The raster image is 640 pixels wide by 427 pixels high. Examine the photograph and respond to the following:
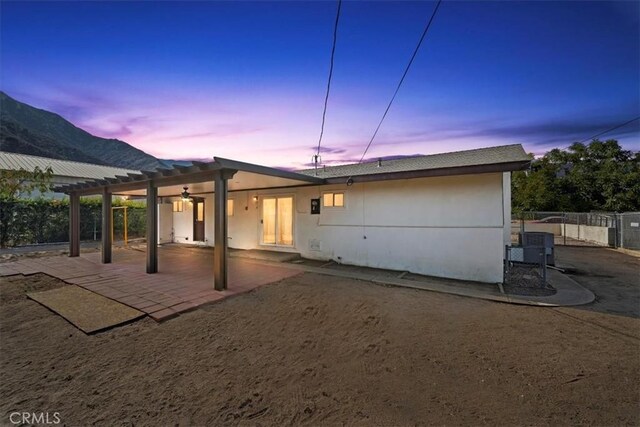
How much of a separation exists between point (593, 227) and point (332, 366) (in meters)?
18.7

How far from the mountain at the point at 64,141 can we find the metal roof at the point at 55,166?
32137 mm

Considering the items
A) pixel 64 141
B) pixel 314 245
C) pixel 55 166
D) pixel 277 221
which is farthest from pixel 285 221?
pixel 64 141

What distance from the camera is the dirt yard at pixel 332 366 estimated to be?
2.22m

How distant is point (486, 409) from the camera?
2.25 m

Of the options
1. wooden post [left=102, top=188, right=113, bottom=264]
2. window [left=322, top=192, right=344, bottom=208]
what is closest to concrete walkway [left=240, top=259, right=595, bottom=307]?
window [left=322, top=192, right=344, bottom=208]

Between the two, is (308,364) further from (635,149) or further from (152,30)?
(635,149)

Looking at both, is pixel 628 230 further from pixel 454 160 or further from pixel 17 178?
pixel 17 178

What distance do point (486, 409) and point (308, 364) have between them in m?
1.69

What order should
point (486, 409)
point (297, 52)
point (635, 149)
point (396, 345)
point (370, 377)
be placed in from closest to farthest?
point (486, 409) < point (370, 377) < point (396, 345) < point (297, 52) < point (635, 149)

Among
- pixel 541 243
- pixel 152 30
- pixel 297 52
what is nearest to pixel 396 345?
pixel 541 243

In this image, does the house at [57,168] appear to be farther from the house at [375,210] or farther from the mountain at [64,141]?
the mountain at [64,141]

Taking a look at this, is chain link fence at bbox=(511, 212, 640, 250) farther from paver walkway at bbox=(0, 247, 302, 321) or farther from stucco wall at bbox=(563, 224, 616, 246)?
paver walkway at bbox=(0, 247, 302, 321)

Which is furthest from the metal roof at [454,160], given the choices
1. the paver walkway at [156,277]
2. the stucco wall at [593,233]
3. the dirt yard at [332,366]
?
the stucco wall at [593,233]

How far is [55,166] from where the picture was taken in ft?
51.9
